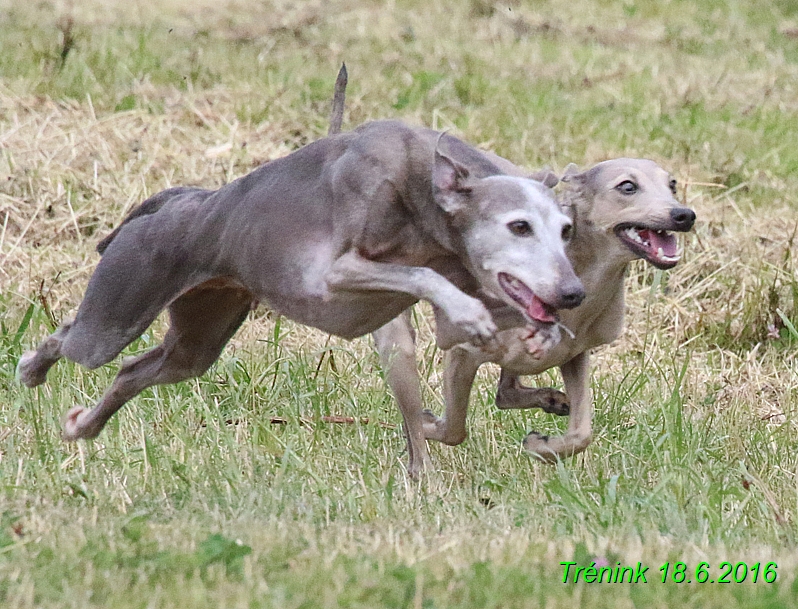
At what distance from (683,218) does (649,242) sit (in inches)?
9.4

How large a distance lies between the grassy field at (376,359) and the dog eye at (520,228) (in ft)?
3.18

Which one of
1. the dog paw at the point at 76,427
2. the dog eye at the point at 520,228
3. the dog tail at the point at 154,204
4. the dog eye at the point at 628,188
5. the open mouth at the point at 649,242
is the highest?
the dog eye at the point at 520,228

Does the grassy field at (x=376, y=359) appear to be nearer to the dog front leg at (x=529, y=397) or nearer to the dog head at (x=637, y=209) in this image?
the dog front leg at (x=529, y=397)

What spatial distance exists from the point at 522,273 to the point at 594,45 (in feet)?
30.8

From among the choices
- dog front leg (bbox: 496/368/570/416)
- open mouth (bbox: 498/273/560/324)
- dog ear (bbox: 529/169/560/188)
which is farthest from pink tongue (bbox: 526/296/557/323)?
→ dog front leg (bbox: 496/368/570/416)

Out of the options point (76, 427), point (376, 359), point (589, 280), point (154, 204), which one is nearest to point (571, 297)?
point (589, 280)

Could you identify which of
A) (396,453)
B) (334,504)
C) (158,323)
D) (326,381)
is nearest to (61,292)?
(158,323)

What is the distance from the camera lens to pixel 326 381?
268 inches

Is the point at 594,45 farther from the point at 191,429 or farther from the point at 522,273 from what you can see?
the point at 522,273

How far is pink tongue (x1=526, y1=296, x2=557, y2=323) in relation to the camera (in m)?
4.42

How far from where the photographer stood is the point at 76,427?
5.71 meters

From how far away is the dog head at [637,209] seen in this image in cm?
564

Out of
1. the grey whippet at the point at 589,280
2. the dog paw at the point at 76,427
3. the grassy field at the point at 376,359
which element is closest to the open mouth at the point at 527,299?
the grassy field at the point at 376,359

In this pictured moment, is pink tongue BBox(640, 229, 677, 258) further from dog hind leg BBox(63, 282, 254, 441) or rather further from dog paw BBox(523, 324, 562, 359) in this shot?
dog hind leg BBox(63, 282, 254, 441)
